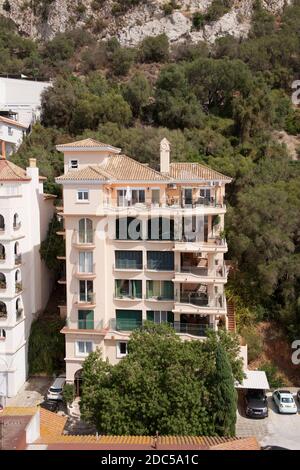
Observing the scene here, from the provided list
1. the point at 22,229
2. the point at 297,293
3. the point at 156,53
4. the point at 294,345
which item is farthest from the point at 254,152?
the point at 156,53

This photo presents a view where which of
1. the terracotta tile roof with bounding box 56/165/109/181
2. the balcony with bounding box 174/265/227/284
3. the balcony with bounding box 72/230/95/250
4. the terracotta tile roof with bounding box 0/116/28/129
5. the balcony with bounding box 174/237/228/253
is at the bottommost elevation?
the balcony with bounding box 174/265/227/284

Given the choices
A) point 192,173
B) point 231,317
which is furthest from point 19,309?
point 192,173

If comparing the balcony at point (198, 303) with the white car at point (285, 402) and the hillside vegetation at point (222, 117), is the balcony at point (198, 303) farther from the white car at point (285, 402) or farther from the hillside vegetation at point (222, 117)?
the white car at point (285, 402)

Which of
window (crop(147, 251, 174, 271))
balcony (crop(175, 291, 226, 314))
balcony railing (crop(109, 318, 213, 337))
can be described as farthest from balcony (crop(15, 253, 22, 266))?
balcony (crop(175, 291, 226, 314))

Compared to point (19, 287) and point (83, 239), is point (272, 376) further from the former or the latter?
point (19, 287)

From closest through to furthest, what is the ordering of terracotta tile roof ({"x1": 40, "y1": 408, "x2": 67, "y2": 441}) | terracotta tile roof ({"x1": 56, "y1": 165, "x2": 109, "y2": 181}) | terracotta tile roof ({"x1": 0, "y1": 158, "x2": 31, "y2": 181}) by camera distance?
terracotta tile roof ({"x1": 40, "y1": 408, "x2": 67, "y2": 441})
terracotta tile roof ({"x1": 56, "y1": 165, "x2": 109, "y2": 181})
terracotta tile roof ({"x1": 0, "y1": 158, "x2": 31, "y2": 181})

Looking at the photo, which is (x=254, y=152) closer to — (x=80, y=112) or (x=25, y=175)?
(x=80, y=112)

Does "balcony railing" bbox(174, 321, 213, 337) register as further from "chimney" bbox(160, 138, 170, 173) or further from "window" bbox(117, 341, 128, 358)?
Result: "chimney" bbox(160, 138, 170, 173)
